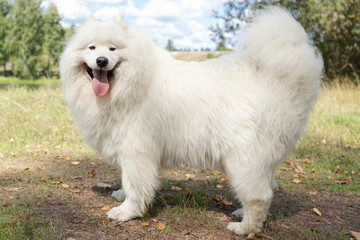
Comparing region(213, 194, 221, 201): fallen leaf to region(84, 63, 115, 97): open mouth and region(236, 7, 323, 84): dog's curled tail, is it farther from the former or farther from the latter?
region(84, 63, 115, 97): open mouth

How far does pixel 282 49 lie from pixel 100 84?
1.66 metres

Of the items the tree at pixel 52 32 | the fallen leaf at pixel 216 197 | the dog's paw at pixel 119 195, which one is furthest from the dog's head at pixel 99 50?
the tree at pixel 52 32

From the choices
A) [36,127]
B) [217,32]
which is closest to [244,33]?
[36,127]

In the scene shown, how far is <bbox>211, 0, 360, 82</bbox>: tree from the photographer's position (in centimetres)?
1190

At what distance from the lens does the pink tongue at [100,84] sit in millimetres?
3047

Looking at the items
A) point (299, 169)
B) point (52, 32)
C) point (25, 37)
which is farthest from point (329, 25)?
point (52, 32)

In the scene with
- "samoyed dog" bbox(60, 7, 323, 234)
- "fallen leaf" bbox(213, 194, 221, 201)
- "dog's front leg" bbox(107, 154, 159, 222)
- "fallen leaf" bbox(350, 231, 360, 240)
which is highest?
"samoyed dog" bbox(60, 7, 323, 234)

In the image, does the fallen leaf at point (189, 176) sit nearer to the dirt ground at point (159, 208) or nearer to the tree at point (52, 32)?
the dirt ground at point (159, 208)

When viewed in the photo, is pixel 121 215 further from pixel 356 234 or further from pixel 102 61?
pixel 356 234

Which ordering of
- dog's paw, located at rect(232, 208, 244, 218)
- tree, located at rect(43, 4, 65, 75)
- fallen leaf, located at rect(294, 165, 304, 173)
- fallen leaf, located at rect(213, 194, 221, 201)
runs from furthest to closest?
tree, located at rect(43, 4, 65, 75)
fallen leaf, located at rect(294, 165, 304, 173)
fallen leaf, located at rect(213, 194, 221, 201)
dog's paw, located at rect(232, 208, 244, 218)

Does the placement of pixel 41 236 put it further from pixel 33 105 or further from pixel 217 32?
pixel 217 32

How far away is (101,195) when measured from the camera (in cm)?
387

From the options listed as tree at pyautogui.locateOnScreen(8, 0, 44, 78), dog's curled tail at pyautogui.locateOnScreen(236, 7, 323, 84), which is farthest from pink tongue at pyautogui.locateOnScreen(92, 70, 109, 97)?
tree at pyautogui.locateOnScreen(8, 0, 44, 78)

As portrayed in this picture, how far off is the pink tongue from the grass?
1.22 meters
